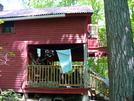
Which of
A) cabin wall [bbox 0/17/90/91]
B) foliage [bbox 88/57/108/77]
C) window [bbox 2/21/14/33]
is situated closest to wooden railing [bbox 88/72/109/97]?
cabin wall [bbox 0/17/90/91]

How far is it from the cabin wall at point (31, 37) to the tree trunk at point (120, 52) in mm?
4638

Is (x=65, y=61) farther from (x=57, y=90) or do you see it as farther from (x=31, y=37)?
(x=31, y=37)

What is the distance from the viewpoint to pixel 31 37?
322 inches

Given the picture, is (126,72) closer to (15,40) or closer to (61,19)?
(61,19)

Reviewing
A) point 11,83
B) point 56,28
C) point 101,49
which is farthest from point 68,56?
point 11,83

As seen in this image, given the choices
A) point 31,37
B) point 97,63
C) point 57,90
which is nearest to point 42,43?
point 31,37

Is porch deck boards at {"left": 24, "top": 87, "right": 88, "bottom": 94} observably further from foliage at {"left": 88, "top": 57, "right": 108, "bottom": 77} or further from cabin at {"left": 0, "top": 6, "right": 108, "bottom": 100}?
foliage at {"left": 88, "top": 57, "right": 108, "bottom": 77}

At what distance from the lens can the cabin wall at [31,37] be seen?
786 cm

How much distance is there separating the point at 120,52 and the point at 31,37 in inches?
250

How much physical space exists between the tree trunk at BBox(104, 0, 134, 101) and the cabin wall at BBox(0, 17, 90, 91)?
464 centimetres

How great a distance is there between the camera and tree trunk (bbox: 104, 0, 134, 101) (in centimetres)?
266

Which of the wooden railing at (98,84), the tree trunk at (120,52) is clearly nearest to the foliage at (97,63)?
the wooden railing at (98,84)

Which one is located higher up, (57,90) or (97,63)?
(97,63)

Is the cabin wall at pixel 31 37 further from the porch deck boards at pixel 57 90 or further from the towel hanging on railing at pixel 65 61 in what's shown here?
the porch deck boards at pixel 57 90
